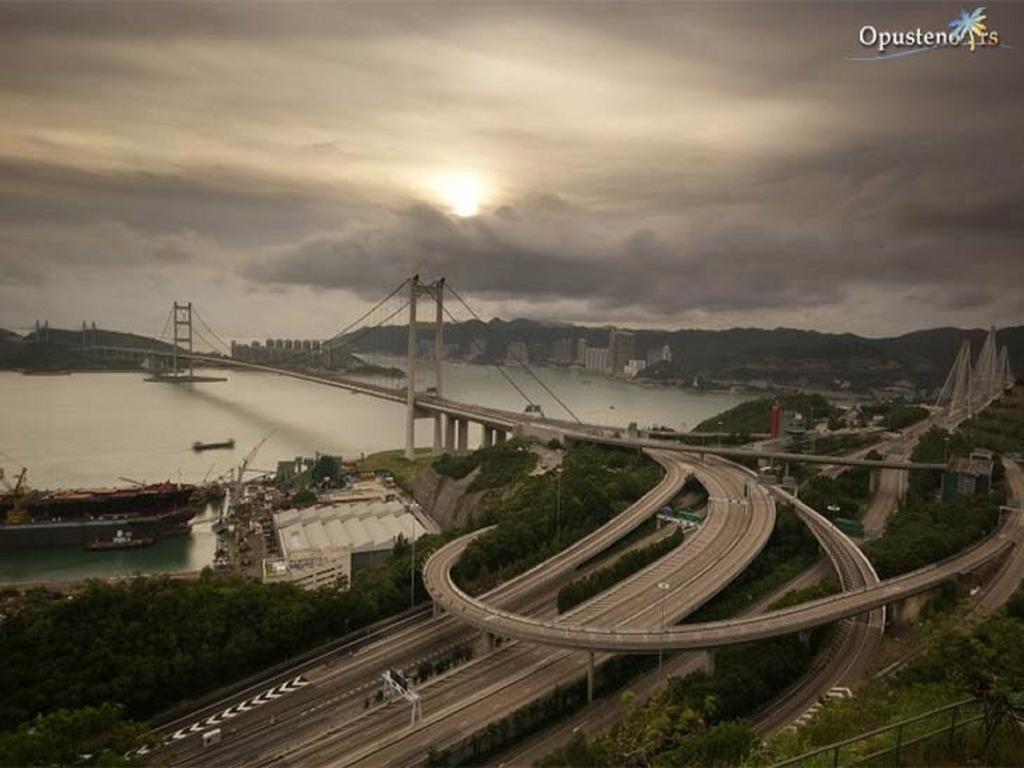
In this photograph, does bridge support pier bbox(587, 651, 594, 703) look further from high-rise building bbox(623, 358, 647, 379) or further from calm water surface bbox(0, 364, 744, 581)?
high-rise building bbox(623, 358, 647, 379)

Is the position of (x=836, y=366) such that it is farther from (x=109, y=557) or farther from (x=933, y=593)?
(x=109, y=557)

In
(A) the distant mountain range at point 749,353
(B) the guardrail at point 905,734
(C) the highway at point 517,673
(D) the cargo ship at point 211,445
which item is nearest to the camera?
(B) the guardrail at point 905,734

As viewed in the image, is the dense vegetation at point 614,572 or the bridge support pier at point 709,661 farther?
the dense vegetation at point 614,572

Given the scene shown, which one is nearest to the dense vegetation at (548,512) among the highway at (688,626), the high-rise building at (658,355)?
the highway at (688,626)

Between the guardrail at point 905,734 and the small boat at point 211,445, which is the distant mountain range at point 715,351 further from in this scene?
the guardrail at point 905,734

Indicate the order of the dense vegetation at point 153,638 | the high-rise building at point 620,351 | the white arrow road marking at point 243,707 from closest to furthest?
the dense vegetation at point 153,638 → the white arrow road marking at point 243,707 → the high-rise building at point 620,351

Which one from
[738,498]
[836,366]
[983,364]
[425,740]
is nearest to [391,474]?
[738,498]

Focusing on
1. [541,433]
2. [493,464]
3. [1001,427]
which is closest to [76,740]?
[493,464]
